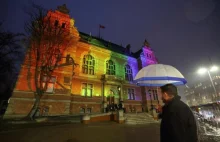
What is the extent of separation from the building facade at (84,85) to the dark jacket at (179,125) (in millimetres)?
16414

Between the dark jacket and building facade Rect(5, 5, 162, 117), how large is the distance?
16414 millimetres

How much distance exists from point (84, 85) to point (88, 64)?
425 centimetres

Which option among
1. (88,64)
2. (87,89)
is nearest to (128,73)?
(88,64)

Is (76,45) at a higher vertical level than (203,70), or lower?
higher

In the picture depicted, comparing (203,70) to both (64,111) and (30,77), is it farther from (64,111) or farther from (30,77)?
(30,77)

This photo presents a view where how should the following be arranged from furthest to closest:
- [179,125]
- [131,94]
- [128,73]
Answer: [128,73] → [131,94] → [179,125]

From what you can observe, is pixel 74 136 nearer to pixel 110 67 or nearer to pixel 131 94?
pixel 110 67

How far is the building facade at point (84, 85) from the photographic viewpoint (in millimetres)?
15176

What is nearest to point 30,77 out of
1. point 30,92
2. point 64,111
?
point 30,92

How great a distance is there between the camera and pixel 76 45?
20.5m

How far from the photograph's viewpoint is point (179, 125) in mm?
2119

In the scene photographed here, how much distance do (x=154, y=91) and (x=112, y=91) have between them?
11623 millimetres

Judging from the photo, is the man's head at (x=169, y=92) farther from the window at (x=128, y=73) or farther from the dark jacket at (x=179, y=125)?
the window at (x=128, y=73)

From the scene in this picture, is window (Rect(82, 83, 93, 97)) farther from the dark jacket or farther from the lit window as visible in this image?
the dark jacket
